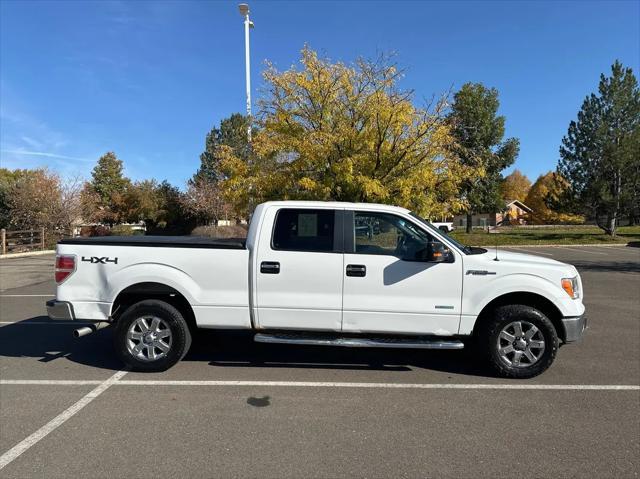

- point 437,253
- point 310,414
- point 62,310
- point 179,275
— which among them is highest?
point 437,253

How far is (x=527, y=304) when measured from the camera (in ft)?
17.2

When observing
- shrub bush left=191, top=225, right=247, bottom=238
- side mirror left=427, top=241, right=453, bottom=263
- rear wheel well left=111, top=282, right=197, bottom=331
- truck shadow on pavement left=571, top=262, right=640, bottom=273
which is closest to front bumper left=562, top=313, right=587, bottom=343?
side mirror left=427, top=241, right=453, bottom=263

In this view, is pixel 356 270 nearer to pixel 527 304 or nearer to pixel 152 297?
pixel 527 304

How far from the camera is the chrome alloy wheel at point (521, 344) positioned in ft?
16.6

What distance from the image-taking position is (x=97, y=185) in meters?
55.3

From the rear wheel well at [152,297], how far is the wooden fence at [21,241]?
72.8ft

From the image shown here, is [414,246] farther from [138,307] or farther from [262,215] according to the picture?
[138,307]

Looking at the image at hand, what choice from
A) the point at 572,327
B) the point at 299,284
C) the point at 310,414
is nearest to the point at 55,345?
the point at 299,284

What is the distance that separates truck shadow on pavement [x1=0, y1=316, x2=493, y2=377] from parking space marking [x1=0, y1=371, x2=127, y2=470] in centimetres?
64

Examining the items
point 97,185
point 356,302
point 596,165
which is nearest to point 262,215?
point 356,302

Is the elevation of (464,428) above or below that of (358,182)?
below

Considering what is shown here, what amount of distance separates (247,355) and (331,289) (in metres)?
1.62

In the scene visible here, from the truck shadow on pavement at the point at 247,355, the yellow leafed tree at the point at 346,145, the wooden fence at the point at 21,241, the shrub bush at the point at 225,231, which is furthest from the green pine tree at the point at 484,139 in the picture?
the truck shadow on pavement at the point at 247,355

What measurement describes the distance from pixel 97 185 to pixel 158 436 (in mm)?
57940
